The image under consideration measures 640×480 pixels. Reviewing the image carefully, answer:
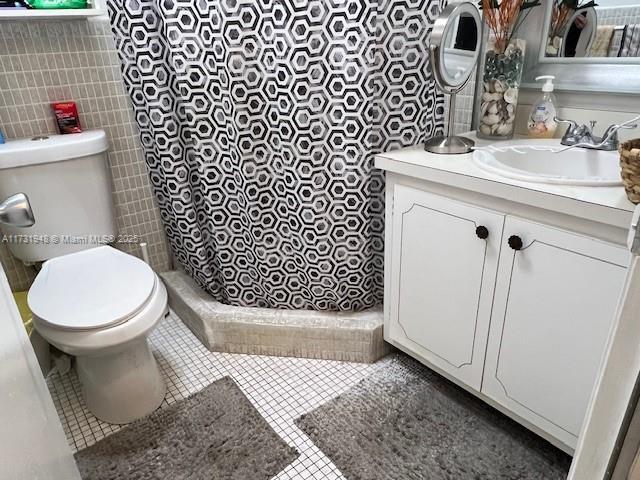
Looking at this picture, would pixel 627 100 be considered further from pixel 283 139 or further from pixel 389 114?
pixel 283 139

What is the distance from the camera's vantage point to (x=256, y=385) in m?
1.58

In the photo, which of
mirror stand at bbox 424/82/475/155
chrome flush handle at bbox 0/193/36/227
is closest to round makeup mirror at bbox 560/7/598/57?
mirror stand at bbox 424/82/475/155

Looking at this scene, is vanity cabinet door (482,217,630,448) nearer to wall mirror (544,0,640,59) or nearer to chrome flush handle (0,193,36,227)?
wall mirror (544,0,640,59)

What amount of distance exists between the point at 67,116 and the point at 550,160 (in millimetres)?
1660

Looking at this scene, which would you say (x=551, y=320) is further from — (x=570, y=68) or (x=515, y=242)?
(x=570, y=68)

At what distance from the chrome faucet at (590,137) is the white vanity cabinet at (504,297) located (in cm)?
37

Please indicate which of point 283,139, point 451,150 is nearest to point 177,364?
point 283,139

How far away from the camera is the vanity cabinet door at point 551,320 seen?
38.3 inches

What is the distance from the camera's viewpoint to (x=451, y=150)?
1.31 m

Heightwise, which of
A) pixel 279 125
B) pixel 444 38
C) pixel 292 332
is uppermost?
pixel 444 38

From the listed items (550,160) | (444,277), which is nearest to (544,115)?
(550,160)

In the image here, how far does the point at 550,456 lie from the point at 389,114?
113 centimetres

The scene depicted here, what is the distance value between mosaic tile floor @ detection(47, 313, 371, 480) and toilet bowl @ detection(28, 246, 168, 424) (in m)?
0.08

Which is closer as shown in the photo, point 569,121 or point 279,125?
point 569,121
